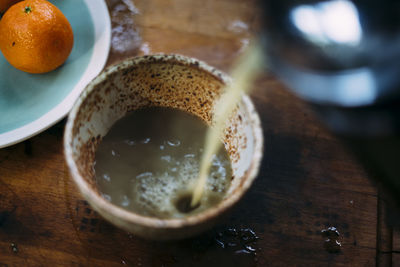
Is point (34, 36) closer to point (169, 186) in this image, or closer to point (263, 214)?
point (169, 186)

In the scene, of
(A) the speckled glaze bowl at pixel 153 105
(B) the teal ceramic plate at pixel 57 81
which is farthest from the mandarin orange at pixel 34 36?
(A) the speckled glaze bowl at pixel 153 105

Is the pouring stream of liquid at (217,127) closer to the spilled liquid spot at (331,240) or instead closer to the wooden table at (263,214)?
the wooden table at (263,214)

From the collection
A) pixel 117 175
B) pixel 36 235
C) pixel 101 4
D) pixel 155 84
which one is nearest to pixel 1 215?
pixel 36 235

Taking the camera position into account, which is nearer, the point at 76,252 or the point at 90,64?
the point at 76,252

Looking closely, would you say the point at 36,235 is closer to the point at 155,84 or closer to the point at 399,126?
the point at 155,84

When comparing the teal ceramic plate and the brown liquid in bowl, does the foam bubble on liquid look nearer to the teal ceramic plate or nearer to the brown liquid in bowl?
the brown liquid in bowl

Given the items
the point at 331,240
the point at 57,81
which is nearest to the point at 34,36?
the point at 57,81
